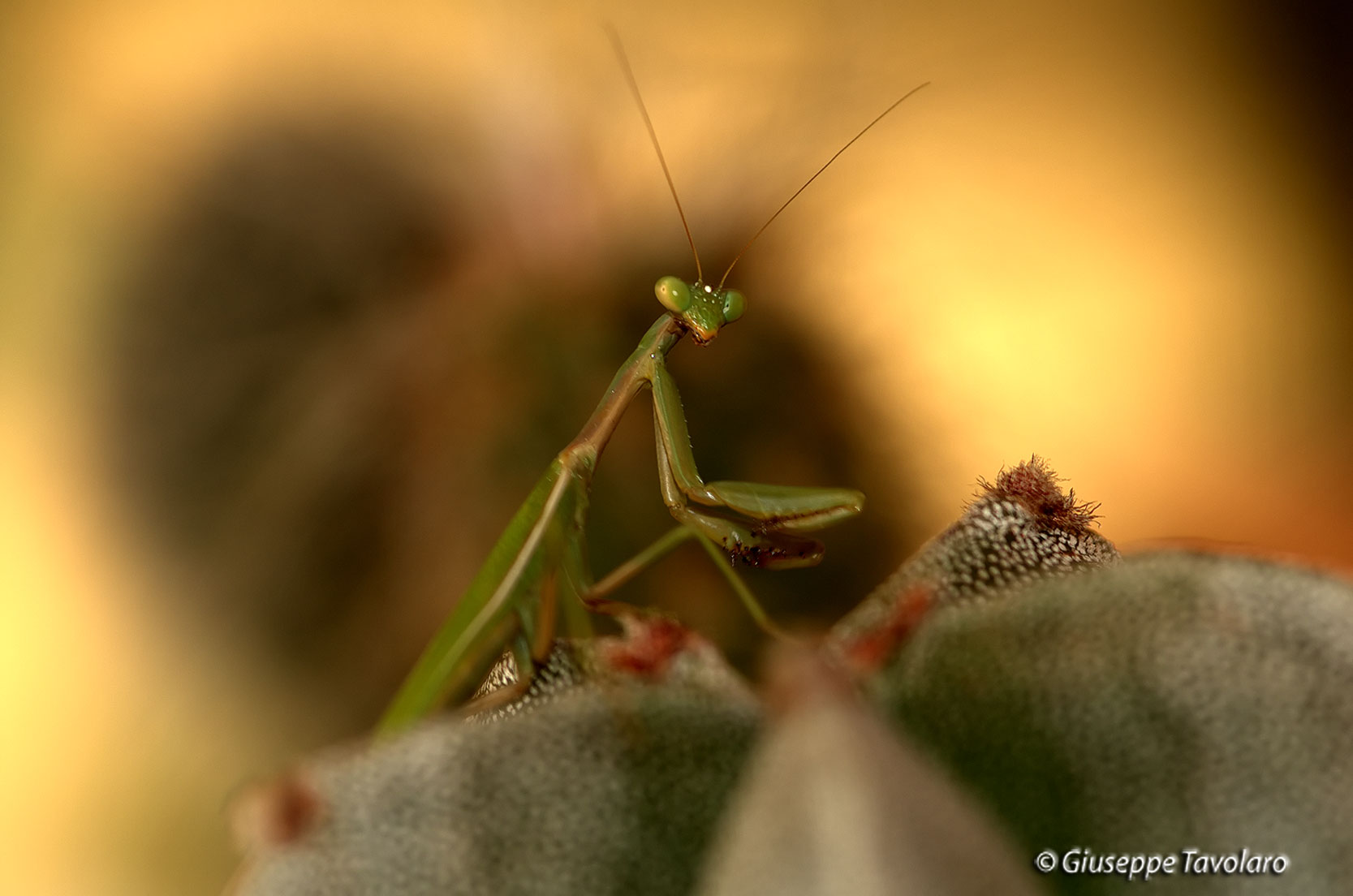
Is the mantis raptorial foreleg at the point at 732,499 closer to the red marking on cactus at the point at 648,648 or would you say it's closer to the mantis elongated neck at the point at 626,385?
the mantis elongated neck at the point at 626,385

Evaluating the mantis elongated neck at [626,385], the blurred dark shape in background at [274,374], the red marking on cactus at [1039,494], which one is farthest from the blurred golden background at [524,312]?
the red marking on cactus at [1039,494]

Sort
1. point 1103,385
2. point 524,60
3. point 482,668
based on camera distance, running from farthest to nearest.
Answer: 1. point 524,60
2. point 1103,385
3. point 482,668

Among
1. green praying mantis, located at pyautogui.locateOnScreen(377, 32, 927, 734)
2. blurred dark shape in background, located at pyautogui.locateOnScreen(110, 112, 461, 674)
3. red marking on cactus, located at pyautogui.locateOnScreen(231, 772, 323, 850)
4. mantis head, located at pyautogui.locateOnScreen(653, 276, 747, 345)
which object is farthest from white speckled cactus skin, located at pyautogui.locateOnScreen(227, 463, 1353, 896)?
blurred dark shape in background, located at pyautogui.locateOnScreen(110, 112, 461, 674)

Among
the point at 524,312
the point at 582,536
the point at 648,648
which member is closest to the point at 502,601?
the point at 582,536

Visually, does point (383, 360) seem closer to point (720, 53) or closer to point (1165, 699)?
point (720, 53)

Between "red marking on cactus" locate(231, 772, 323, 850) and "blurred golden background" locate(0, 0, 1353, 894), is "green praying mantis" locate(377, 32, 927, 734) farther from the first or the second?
"blurred golden background" locate(0, 0, 1353, 894)

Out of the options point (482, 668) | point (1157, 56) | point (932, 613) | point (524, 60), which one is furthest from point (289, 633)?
point (1157, 56)

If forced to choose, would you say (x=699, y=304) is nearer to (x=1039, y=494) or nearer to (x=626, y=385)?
(x=626, y=385)
